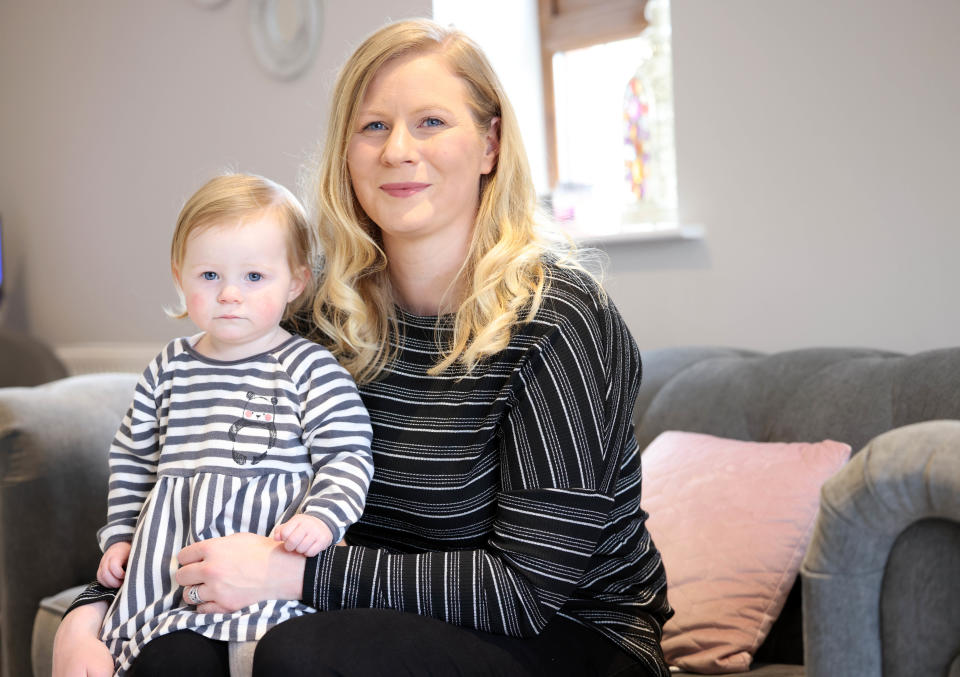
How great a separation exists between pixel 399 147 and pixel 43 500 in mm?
1157

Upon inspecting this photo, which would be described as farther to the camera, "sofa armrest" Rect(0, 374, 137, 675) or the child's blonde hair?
"sofa armrest" Rect(0, 374, 137, 675)

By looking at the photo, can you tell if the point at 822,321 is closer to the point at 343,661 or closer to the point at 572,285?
the point at 572,285

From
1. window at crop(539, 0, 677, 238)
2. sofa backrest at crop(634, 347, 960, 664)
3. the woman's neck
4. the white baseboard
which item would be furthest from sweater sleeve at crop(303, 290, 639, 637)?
the white baseboard

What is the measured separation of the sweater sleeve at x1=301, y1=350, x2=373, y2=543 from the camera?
1187 mm

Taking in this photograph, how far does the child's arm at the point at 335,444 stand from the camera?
1.19 meters

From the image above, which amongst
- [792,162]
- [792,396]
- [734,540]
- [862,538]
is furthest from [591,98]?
[862,538]

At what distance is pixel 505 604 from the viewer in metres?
1.14

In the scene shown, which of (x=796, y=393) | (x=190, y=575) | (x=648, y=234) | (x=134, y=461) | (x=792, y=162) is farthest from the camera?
(x=648, y=234)

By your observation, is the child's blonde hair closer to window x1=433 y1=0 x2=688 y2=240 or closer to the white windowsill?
the white windowsill

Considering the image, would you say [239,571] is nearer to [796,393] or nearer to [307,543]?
[307,543]

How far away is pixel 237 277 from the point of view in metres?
1.29

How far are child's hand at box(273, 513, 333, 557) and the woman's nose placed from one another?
1.67 feet

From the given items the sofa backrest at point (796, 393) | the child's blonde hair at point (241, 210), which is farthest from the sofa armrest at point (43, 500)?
the sofa backrest at point (796, 393)

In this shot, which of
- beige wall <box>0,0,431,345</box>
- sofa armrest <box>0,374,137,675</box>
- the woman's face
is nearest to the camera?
the woman's face
